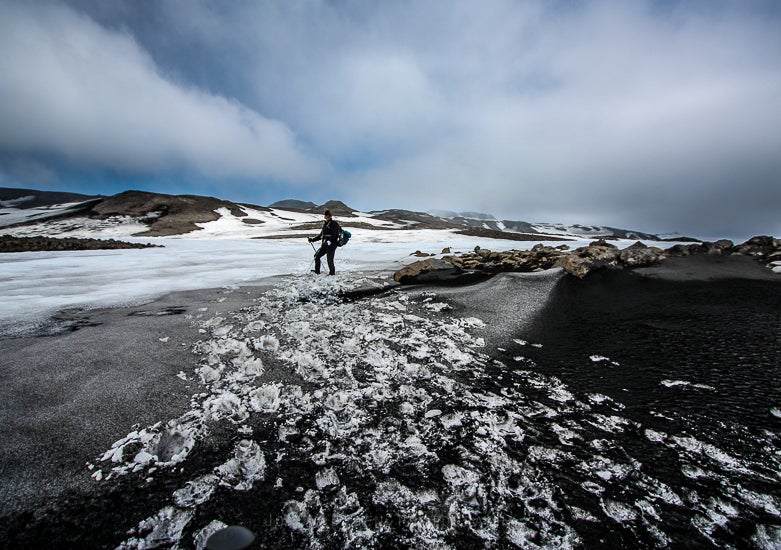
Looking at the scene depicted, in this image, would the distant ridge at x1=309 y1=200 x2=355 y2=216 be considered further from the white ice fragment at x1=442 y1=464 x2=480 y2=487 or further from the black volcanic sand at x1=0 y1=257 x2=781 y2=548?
the white ice fragment at x1=442 y1=464 x2=480 y2=487

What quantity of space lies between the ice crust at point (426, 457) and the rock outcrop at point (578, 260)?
18.3ft

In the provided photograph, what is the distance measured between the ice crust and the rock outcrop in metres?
5.58

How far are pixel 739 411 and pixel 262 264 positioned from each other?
13364mm

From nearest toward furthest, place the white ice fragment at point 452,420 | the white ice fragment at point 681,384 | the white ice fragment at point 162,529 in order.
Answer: the white ice fragment at point 162,529 → the white ice fragment at point 452,420 → the white ice fragment at point 681,384

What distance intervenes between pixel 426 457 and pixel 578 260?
8324 millimetres

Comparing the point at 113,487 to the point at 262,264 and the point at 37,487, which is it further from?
the point at 262,264

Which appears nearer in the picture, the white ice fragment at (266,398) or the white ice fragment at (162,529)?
the white ice fragment at (162,529)

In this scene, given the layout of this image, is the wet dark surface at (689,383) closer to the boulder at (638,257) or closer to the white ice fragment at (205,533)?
the white ice fragment at (205,533)

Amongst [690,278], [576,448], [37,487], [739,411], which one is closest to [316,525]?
[37,487]

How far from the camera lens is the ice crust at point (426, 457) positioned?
1856mm

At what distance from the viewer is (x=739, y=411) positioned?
295cm

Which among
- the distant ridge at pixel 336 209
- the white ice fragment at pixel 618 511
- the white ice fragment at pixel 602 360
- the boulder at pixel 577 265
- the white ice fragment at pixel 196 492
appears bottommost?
the white ice fragment at pixel 196 492

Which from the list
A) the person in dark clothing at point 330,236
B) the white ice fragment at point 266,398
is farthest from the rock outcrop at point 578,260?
the white ice fragment at point 266,398

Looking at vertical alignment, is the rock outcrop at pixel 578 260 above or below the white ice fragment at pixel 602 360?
above
